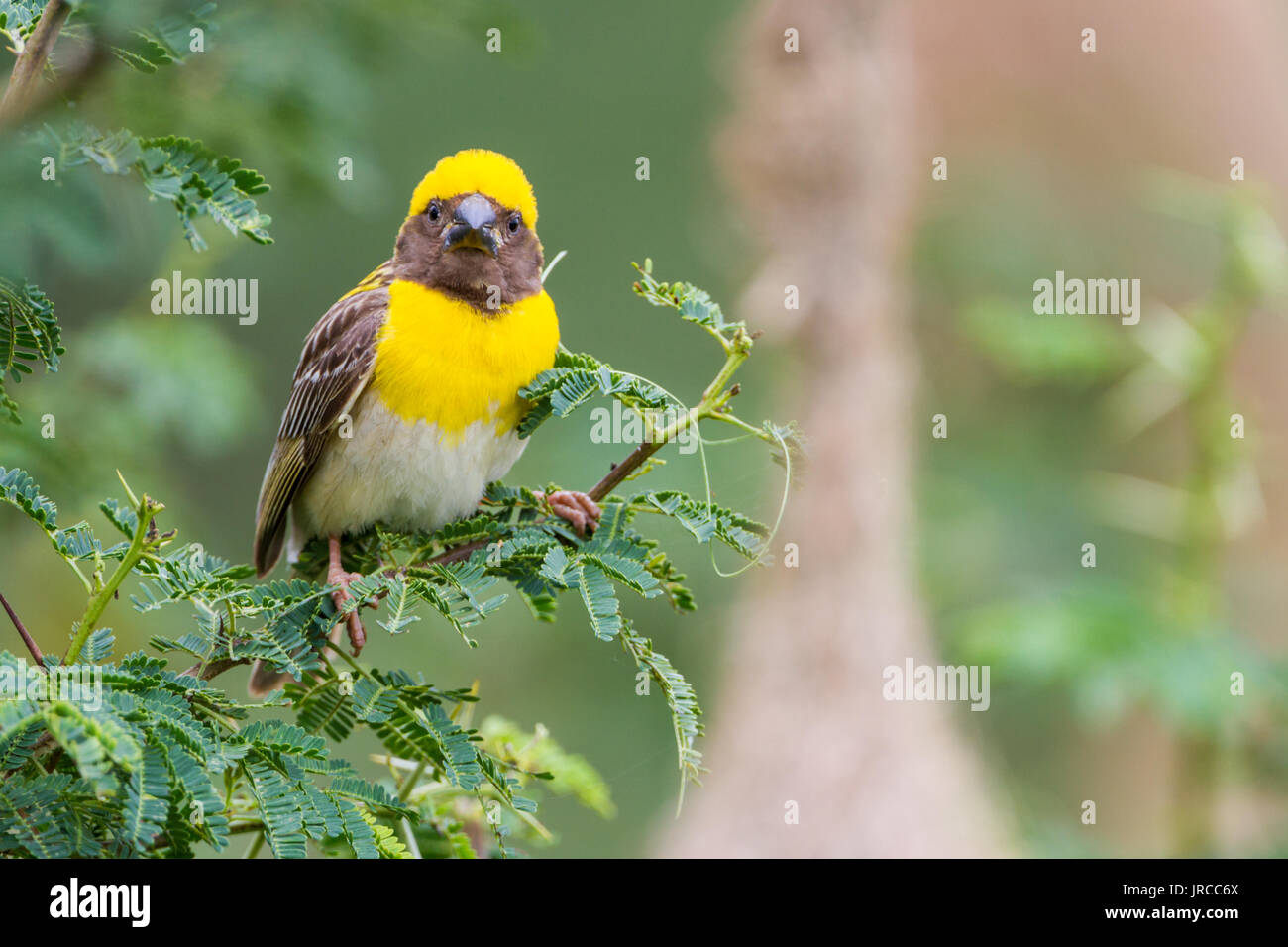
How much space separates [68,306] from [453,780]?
10.4ft

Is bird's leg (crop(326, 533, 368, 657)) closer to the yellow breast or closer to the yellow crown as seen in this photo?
the yellow breast

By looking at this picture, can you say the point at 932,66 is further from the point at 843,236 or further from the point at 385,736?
the point at 385,736

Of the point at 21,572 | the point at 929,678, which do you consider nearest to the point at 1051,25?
the point at 929,678

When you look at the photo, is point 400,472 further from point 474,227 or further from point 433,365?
point 474,227

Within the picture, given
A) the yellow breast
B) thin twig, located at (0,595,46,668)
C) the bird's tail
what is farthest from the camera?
the bird's tail

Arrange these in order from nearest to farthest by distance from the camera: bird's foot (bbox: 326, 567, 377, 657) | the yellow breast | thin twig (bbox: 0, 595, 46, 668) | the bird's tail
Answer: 1. thin twig (bbox: 0, 595, 46, 668)
2. bird's foot (bbox: 326, 567, 377, 657)
3. the yellow breast
4. the bird's tail

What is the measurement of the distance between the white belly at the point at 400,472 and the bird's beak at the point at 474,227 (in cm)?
26

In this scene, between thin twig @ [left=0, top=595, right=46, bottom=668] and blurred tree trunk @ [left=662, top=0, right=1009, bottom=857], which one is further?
blurred tree trunk @ [left=662, top=0, right=1009, bottom=857]

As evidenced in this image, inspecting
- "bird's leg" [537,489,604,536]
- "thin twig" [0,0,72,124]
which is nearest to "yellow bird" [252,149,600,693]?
"bird's leg" [537,489,604,536]

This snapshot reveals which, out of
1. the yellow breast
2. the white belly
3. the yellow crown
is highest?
the yellow crown

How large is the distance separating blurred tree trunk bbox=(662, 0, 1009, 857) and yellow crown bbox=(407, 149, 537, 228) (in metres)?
1.98

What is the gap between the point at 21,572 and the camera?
2750 mm

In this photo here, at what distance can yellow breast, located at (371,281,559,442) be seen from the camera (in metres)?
1.80

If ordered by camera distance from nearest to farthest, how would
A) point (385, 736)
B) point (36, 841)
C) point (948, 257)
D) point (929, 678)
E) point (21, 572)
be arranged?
point (36, 841) → point (385, 736) → point (21, 572) → point (929, 678) → point (948, 257)
